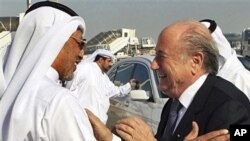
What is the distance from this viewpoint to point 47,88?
2955 millimetres

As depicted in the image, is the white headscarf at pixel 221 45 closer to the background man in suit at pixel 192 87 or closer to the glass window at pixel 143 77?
the background man in suit at pixel 192 87

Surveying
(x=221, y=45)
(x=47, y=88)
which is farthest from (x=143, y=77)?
(x=47, y=88)

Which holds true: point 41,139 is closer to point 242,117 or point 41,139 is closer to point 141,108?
point 242,117

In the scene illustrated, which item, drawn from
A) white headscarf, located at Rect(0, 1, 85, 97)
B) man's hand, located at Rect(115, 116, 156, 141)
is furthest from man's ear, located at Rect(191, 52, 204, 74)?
white headscarf, located at Rect(0, 1, 85, 97)

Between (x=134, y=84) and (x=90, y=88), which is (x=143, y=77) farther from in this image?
(x=90, y=88)

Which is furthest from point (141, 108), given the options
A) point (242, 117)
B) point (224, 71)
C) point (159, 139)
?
point (242, 117)

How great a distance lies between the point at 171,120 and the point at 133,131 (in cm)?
52

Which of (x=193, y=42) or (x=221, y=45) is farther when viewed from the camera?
(x=221, y=45)

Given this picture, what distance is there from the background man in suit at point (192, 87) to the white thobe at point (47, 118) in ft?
0.70

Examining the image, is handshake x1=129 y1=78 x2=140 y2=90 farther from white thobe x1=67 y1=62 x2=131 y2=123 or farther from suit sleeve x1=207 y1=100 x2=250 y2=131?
suit sleeve x1=207 y1=100 x2=250 y2=131

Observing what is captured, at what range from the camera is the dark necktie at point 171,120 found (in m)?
3.23

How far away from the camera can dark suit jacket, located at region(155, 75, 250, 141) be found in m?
2.86

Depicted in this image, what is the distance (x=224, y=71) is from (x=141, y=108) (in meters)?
3.05

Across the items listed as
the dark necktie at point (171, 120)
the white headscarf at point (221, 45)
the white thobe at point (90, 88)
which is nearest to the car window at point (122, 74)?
the white thobe at point (90, 88)
